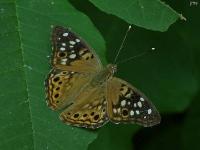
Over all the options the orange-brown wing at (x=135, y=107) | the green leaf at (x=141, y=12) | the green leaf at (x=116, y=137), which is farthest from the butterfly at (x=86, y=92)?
the green leaf at (x=116, y=137)

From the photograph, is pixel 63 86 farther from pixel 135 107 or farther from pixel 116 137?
pixel 116 137

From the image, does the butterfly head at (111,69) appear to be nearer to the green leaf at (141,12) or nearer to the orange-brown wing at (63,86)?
the orange-brown wing at (63,86)

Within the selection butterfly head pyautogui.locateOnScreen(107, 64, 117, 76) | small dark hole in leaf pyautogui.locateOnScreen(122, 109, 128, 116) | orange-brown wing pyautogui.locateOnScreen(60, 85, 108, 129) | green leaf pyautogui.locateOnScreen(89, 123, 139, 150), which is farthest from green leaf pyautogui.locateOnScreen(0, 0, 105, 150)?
green leaf pyautogui.locateOnScreen(89, 123, 139, 150)

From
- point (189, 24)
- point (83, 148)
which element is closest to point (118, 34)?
point (189, 24)

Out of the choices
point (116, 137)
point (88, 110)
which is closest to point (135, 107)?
point (88, 110)

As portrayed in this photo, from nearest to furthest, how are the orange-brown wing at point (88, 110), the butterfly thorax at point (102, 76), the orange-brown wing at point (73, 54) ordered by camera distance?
1. the orange-brown wing at point (88, 110)
2. the orange-brown wing at point (73, 54)
3. the butterfly thorax at point (102, 76)

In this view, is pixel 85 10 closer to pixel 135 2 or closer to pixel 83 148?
pixel 135 2

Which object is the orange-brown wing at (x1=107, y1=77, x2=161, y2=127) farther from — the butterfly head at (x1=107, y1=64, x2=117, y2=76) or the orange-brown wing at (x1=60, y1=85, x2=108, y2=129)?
the butterfly head at (x1=107, y1=64, x2=117, y2=76)
